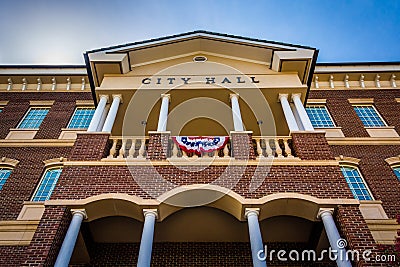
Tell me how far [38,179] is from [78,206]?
16.6ft

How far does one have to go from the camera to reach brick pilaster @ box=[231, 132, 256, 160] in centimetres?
1155

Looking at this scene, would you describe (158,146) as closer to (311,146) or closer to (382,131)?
(311,146)

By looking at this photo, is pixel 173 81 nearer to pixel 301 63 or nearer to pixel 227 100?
pixel 227 100

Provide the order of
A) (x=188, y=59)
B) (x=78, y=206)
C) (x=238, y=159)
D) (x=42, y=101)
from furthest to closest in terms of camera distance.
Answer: (x=42, y=101) → (x=188, y=59) → (x=238, y=159) → (x=78, y=206)

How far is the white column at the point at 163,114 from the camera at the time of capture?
12.7 meters

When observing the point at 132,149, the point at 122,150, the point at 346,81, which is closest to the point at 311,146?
the point at 132,149

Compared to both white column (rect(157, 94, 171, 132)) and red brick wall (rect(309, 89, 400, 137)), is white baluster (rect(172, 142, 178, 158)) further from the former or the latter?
red brick wall (rect(309, 89, 400, 137))

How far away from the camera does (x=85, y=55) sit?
49.6 ft

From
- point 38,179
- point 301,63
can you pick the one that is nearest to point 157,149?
point 38,179

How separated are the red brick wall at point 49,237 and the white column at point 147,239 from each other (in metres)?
1.98

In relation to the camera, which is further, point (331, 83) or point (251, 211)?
point (331, 83)

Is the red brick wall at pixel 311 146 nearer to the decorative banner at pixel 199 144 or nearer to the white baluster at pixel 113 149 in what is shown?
the decorative banner at pixel 199 144

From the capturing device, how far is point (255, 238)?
29.9ft

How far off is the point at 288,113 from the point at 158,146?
4.71 m
